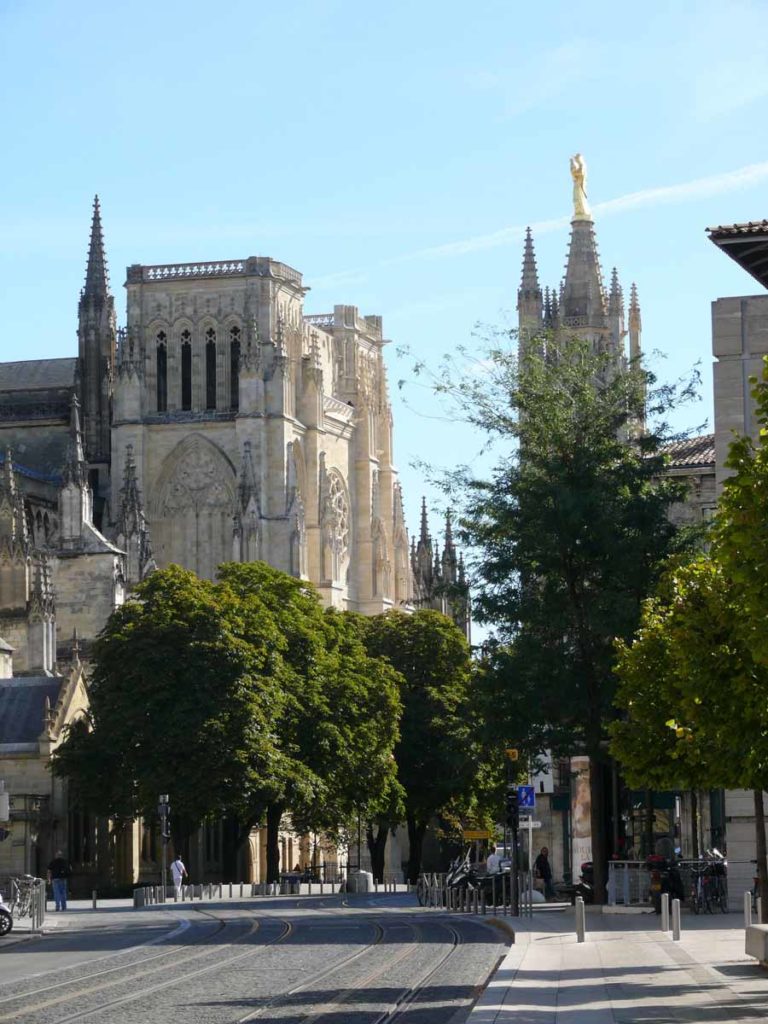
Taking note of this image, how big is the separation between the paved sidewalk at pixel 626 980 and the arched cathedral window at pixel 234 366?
8802 centimetres

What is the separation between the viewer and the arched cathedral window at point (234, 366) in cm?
12600

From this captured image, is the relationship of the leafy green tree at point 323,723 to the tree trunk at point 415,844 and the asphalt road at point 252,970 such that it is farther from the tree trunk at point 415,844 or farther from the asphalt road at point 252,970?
the asphalt road at point 252,970

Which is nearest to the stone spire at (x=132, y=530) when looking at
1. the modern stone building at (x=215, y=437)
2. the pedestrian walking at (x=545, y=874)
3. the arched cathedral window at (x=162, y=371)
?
the modern stone building at (x=215, y=437)

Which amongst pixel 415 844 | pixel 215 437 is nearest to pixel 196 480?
pixel 215 437

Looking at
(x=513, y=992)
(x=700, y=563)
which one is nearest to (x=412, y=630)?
(x=700, y=563)

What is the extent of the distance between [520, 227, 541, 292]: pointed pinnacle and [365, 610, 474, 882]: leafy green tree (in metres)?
38.6

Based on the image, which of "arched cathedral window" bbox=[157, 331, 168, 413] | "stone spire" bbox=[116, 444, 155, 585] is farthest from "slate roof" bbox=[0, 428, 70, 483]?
"stone spire" bbox=[116, 444, 155, 585]

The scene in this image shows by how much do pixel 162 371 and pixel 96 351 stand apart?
18.1 feet

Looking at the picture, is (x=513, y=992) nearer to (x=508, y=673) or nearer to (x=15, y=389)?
(x=508, y=673)

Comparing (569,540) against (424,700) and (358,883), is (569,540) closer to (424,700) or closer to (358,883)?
(358,883)

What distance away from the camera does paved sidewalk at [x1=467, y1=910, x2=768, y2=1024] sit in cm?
2248

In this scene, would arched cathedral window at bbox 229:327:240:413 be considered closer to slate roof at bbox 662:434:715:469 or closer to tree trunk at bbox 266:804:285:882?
tree trunk at bbox 266:804:285:882

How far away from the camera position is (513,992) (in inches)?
1005

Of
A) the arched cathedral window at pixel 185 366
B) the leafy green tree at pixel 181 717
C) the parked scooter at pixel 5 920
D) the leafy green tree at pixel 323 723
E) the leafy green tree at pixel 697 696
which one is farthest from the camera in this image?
the arched cathedral window at pixel 185 366
